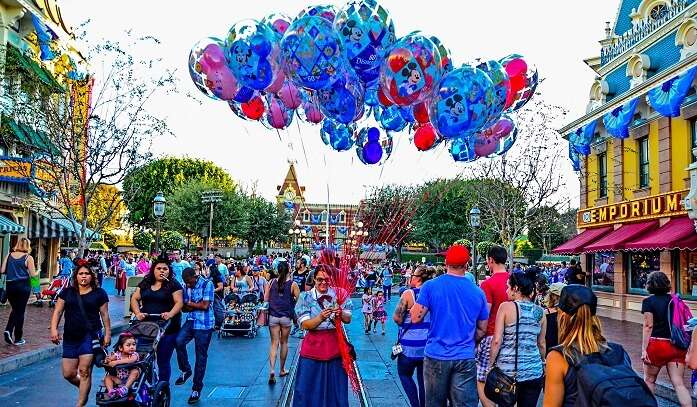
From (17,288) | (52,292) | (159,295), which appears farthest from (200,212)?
(159,295)

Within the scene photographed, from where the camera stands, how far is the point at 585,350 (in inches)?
126

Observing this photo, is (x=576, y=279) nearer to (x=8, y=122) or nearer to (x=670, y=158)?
(x=670, y=158)

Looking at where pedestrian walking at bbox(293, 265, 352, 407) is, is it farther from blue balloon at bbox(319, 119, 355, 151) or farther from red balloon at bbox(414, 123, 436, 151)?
blue balloon at bbox(319, 119, 355, 151)

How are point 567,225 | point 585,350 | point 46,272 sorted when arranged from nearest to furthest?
point 585,350 → point 46,272 → point 567,225

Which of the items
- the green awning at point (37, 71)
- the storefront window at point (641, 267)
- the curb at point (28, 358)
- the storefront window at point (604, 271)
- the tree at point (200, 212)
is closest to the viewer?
the curb at point (28, 358)

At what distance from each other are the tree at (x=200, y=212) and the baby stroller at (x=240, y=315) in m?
38.5

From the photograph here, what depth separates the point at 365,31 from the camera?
729 centimetres

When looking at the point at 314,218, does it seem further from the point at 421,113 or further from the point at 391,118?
the point at 421,113

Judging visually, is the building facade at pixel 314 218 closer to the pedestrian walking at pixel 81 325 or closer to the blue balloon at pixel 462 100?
the blue balloon at pixel 462 100

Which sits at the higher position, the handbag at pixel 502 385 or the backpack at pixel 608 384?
the backpack at pixel 608 384

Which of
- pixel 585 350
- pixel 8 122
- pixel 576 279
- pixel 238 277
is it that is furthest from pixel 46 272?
pixel 585 350

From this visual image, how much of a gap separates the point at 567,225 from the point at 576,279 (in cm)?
5065

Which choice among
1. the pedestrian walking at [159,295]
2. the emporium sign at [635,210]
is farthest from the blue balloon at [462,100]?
the emporium sign at [635,210]

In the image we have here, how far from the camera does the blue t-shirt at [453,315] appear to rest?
5.60m
